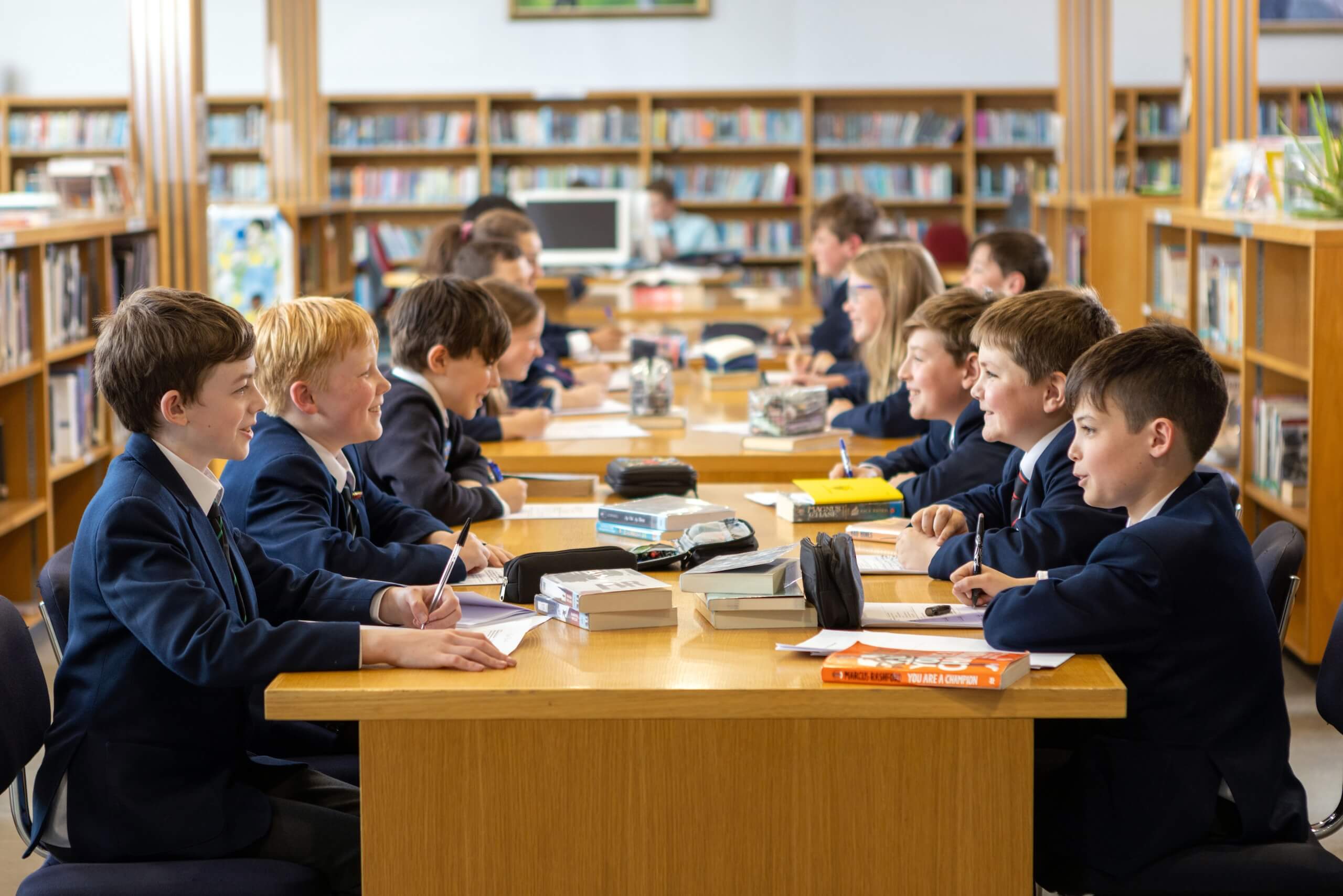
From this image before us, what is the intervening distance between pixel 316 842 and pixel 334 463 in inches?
26.7

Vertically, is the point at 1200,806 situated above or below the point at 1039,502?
below

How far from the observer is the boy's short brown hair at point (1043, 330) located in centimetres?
218

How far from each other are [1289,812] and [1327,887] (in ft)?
0.31

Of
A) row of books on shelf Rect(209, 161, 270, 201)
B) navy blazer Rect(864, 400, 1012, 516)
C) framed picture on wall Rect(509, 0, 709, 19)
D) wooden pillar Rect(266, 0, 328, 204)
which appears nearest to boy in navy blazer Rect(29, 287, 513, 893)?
navy blazer Rect(864, 400, 1012, 516)

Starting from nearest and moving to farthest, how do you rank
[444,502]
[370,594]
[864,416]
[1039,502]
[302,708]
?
[302,708] < [370,594] < [1039,502] < [444,502] < [864,416]

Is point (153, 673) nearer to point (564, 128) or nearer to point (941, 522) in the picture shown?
point (941, 522)

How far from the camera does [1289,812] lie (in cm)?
168

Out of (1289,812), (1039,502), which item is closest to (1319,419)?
(1039,502)

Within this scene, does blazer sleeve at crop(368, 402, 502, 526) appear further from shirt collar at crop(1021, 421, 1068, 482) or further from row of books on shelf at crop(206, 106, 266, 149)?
row of books on shelf at crop(206, 106, 266, 149)

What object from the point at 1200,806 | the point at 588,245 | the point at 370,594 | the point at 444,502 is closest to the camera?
the point at 1200,806

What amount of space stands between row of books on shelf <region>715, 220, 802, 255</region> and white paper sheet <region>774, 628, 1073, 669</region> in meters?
8.53

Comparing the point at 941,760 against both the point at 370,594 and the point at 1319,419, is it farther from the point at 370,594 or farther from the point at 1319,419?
the point at 1319,419

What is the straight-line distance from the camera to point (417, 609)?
181 centimetres

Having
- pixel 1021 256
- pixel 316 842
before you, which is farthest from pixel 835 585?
pixel 1021 256
